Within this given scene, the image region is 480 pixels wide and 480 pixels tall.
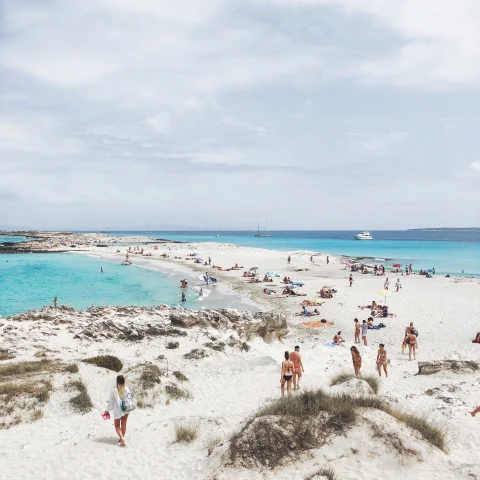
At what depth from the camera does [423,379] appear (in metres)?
13.0

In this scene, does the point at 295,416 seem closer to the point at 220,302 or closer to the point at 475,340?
the point at 475,340

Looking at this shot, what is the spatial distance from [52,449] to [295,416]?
5.23 meters

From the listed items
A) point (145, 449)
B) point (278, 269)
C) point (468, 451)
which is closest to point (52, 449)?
point (145, 449)

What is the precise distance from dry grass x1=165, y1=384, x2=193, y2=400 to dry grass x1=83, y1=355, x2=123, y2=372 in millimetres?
2430

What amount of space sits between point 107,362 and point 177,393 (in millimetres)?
3200

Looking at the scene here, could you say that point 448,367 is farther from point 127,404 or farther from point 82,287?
point 82,287

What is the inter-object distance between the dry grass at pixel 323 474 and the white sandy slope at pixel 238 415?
0.17 metres

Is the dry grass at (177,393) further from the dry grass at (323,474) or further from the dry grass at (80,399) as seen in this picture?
the dry grass at (323,474)

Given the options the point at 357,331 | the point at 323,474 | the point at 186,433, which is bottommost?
the point at 357,331

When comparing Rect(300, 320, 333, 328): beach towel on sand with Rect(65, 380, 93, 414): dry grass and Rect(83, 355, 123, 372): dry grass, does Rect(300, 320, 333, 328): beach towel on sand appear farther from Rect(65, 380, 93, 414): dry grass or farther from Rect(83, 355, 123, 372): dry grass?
Rect(65, 380, 93, 414): dry grass

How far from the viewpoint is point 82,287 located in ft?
122

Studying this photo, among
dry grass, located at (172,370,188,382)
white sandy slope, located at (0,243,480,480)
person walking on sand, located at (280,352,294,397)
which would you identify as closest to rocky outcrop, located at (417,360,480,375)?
white sandy slope, located at (0,243,480,480)

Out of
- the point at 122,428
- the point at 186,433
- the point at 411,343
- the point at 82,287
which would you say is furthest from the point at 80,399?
the point at 82,287

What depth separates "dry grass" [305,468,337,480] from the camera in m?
5.96
